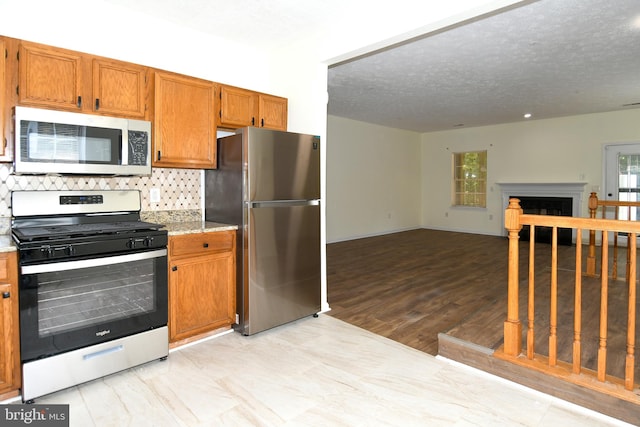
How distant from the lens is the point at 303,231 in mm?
3162

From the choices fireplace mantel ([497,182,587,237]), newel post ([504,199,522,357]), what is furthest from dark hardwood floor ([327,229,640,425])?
fireplace mantel ([497,182,587,237])

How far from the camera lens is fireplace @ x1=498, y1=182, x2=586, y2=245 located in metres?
7.26

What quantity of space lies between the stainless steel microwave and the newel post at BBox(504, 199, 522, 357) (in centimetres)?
253

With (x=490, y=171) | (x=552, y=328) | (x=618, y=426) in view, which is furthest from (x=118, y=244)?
Result: (x=490, y=171)

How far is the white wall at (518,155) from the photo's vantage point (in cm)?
710

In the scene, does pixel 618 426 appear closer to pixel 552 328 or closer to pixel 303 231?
pixel 552 328

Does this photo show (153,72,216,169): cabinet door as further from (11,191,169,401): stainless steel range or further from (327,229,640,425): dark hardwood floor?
(327,229,640,425): dark hardwood floor

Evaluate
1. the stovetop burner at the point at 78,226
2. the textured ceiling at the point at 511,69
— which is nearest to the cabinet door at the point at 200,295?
the stovetop burner at the point at 78,226

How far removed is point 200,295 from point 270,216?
31.8 inches

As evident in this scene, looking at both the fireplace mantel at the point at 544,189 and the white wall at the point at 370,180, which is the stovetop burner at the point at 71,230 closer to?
the white wall at the point at 370,180

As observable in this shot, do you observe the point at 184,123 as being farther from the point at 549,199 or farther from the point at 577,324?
the point at 549,199

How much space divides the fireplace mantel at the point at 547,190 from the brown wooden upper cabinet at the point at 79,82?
779 centimetres

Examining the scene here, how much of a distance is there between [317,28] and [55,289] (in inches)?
110

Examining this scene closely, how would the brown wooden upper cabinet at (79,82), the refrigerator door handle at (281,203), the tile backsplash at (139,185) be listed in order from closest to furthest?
the brown wooden upper cabinet at (79,82)
the tile backsplash at (139,185)
the refrigerator door handle at (281,203)
